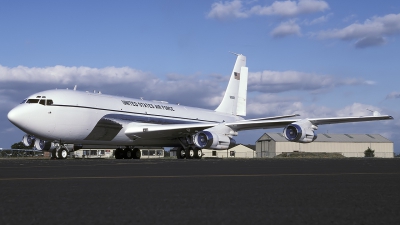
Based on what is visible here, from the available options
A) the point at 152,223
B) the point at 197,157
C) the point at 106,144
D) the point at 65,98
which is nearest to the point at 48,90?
the point at 65,98

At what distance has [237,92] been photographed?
45.4 metres

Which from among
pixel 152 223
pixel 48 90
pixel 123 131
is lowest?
pixel 152 223

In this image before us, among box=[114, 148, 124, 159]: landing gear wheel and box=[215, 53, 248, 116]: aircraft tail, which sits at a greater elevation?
box=[215, 53, 248, 116]: aircraft tail

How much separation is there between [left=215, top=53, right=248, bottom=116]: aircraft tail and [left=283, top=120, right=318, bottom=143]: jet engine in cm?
1190

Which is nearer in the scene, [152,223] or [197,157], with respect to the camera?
[152,223]

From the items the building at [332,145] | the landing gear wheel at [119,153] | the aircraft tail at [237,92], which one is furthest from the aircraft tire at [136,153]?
the building at [332,145]

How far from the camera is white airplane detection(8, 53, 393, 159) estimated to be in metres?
28.9

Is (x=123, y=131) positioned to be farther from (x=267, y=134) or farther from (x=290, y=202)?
(x=267, y=134)

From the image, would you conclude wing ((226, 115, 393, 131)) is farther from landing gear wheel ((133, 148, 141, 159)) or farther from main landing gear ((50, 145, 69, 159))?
main landing gear ((50, 145, 69, 159))

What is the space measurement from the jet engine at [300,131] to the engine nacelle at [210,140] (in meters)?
3.78

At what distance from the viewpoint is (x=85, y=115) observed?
1187 inches

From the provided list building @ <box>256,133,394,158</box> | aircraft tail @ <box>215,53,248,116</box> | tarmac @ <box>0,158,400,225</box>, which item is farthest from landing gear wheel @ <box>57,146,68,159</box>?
building @ <box>256,133,394,158</box>

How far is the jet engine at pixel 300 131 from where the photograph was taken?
1268 inches

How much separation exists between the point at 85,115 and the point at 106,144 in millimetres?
3478
